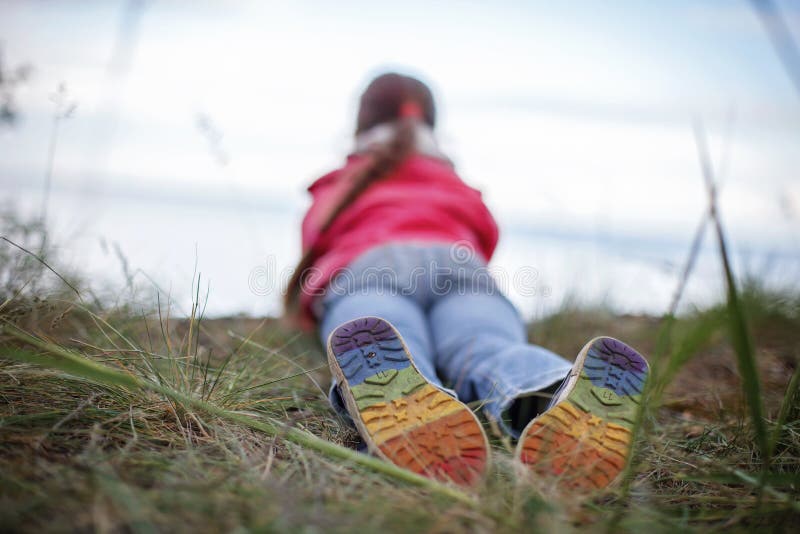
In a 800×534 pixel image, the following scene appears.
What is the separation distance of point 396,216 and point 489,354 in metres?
0.64

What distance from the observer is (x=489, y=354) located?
125cm

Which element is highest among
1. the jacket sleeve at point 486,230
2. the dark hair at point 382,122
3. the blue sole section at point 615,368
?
the dark hair at point 382,122

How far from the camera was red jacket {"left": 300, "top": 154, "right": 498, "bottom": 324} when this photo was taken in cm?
168

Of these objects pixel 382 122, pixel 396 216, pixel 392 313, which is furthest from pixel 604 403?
pixel 382 122

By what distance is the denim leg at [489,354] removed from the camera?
1080 mm

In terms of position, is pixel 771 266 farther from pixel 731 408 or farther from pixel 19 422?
pixel 19 422

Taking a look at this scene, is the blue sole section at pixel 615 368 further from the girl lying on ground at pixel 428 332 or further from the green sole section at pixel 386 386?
the green sole section at pixel 386 386

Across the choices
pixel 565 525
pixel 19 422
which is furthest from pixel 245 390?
pixel 565 525

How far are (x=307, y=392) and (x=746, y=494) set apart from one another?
0.88 meters

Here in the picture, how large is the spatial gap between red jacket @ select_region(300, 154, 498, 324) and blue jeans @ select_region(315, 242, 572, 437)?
8 cm

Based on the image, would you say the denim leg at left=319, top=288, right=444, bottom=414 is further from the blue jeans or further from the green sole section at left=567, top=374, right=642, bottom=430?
the green sole section at left=567, top=374, right=642, bottom=430

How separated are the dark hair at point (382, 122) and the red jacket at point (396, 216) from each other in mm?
26

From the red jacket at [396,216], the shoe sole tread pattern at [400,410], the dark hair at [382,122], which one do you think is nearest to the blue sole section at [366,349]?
the shoe sole tread pattern at [400,410]

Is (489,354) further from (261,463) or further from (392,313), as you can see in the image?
(261,463)
